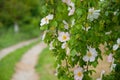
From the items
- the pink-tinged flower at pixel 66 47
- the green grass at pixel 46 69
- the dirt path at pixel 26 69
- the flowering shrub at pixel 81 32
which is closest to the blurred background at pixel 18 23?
the dirt path at pixel 26 69

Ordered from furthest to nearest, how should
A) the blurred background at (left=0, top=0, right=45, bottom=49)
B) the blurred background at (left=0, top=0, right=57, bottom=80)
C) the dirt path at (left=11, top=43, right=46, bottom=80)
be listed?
the blurred background at (left=0, top=0, right=45, bottom=49)
the blurred background at (left=0, top=0, right=57, bottom=80)
the dirt path at (left=11, top=43, right=46, bottom=80)

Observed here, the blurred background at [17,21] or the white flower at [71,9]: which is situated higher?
the blurred background at [17,21]

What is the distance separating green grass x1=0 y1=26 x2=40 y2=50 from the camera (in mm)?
22409

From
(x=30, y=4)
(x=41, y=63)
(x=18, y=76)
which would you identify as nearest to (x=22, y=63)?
(x=41, y=63)

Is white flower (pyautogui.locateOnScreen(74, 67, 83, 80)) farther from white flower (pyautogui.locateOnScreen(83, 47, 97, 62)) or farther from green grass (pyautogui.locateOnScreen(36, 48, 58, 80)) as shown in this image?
green grass (pyautogui.locateOnScreen(36, 48, 58, 80))

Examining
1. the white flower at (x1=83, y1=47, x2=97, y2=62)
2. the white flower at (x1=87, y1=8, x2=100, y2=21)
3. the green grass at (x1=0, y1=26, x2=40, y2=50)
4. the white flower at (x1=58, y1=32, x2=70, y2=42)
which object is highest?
the green grass at (x1=0, y1=26, x2=40, y2=50)

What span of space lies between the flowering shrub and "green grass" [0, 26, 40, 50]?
17144 mm

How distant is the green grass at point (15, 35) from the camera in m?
22.4

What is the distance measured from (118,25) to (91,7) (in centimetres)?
31

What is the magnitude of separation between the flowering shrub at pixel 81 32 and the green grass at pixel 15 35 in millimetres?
17144

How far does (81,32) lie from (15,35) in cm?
2285

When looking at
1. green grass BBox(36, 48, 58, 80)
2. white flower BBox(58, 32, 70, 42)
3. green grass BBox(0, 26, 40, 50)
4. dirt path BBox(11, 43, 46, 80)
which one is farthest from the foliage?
white flower BBox(58, 32, 70, 42)

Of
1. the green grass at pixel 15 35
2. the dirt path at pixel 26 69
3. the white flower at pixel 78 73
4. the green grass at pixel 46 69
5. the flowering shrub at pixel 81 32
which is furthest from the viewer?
the green grass at pixel 15 35

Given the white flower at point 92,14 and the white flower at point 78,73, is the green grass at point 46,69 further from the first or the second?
the white flower at point 92,14
